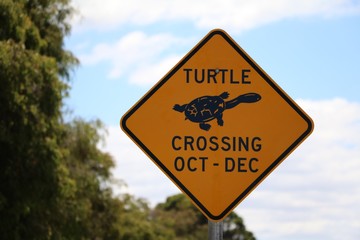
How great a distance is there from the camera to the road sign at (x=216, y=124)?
644 cm

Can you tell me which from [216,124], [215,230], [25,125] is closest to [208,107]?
[216,124]

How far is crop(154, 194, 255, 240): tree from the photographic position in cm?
9275

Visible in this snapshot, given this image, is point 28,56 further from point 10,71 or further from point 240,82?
point 240,82

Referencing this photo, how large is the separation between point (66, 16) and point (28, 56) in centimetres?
428

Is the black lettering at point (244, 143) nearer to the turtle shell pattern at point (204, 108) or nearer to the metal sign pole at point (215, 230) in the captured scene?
the turtle shell pattern at point (204, 108)

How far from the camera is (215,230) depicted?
20.3 feet

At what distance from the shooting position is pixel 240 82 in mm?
6609

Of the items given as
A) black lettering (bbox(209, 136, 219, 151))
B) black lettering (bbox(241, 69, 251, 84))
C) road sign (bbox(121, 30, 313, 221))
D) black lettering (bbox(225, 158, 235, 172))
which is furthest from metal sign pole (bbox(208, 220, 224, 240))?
black lettering (bbox(241, 69, 251, 84))

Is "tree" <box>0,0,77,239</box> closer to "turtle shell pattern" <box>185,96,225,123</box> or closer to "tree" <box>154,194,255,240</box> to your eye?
"turtle shell pattern" <box>185,96,225,123</box>

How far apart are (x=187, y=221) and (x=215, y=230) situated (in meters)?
91.3

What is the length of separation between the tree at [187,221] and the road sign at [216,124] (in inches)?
2912

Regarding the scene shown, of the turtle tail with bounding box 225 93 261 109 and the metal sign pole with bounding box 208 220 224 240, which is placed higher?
the turtle tail with bounding box 225 93 261 109

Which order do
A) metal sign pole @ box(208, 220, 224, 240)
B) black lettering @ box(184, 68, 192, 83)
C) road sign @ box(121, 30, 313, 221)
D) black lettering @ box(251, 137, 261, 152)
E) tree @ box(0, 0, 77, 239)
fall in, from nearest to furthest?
metal sign pole @ box(208, 220, 224, 240), road sign @ box(121, 30, 313, 221), black lettering @ box(251, 137, 261, 152), black lettering @ box(184, 68, 192, 83), tree @ box(0, 0, 77, 239)

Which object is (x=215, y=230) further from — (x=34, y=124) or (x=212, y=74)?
(x=34, y=124)
